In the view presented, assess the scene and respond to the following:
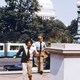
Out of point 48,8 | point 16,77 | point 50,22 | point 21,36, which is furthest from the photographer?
point 48,8

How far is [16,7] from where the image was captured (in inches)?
2532

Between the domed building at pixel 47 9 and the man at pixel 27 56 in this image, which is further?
the domed building at pixel 47 9

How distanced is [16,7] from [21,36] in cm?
622

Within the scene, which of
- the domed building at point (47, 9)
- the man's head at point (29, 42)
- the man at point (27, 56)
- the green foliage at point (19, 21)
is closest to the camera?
the man's head at point (29, 42)

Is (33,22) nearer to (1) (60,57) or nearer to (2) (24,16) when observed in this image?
(2) (24,16)

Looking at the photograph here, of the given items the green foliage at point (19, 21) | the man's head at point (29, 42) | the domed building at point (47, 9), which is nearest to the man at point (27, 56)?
the man's head at point (29, 42)

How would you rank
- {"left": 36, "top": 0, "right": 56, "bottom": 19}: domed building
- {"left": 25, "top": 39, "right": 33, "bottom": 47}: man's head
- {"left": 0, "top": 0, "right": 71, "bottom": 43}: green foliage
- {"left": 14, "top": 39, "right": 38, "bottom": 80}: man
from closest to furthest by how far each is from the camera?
{"left": 25, "top": 39, "right": 33, "bottom": 47}: man's head, {"left": 14, "top": 39, "right": 38, "bottom": 80}: man, {"left": 0, "top": 0, "right": 71, "bottom": 43}: green foliage, {"left": 36, "top": 0, "right": 56, "bottom": 19}: domed building

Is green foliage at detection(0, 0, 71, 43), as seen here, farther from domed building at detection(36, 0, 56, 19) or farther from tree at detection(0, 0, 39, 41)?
domed building at detection(36, 0, 56, 19)

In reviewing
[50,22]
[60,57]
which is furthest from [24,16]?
[60,57]

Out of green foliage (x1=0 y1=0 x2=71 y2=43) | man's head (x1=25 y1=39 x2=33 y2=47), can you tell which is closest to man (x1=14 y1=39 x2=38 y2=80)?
man's head (x1=25 y1=39 x2=33 y2=47)

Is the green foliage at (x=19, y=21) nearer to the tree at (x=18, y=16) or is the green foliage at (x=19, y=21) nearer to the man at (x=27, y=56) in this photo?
the tree at (x=18, y=16)

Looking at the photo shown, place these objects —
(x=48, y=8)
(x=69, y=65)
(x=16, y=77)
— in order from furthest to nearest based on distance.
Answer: (x=48, y=8) < (x=16, y=77) < (x=69, y=65)

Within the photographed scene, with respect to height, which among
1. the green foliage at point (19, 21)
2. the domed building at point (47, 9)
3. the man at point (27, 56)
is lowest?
the man at point (27, 56)

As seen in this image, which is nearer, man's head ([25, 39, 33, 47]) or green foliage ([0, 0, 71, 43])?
man's head ([25, 39, 33, 47])
